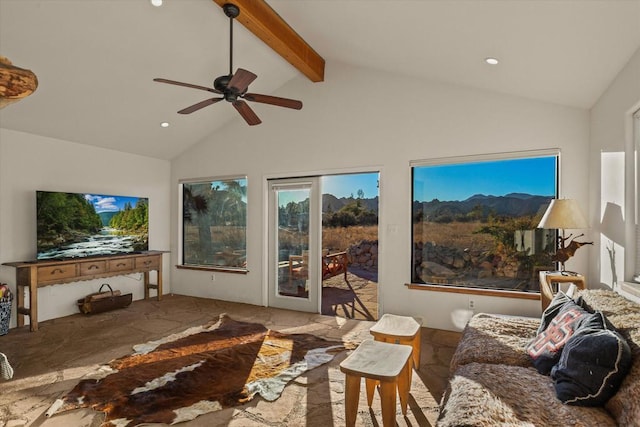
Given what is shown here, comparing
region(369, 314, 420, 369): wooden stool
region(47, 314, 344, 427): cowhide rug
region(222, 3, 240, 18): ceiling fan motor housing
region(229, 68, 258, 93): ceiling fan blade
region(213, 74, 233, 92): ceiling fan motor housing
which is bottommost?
region(47, 314, 344, 427): cowhide rug

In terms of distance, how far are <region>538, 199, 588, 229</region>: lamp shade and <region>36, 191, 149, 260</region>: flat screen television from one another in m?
5.56

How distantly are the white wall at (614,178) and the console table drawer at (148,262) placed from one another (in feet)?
18.9

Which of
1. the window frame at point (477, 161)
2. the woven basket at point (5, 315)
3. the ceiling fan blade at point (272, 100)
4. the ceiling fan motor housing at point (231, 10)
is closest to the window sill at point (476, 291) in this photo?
the window frame at point (477, 161)

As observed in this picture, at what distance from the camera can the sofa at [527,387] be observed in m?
1.53

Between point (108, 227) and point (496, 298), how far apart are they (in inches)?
210

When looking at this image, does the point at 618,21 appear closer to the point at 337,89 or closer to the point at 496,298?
the point at 496,298

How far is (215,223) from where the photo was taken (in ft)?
19.9

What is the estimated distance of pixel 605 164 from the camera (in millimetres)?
3117

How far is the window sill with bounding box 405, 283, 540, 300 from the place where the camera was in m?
3.87

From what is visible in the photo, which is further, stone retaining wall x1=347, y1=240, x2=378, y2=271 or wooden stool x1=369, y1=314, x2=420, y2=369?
stone retaining wall x1=347, y1=240, x2=378, y2=271

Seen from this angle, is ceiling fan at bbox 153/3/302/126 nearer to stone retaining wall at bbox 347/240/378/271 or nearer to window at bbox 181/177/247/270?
window at bbox 181/177/247/270

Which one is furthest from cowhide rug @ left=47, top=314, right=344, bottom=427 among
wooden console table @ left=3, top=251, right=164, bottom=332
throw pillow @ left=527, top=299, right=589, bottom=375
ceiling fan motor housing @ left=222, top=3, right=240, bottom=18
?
ceiling fan motor housing @ left=222, top=3, right=240, bottom=18

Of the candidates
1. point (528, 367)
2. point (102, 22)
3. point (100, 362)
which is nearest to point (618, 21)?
point (528, 367)

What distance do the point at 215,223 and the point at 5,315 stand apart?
9.46ft
